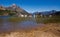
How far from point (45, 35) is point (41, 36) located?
0.12 m

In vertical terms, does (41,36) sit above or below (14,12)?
below

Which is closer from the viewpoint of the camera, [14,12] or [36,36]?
[36,36]

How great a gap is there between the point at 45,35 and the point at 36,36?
0.85 ft

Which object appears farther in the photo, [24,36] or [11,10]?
[11,10]

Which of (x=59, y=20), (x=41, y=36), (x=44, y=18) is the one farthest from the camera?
(x=44, y=18)

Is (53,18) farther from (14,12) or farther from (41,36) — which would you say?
(41,36)

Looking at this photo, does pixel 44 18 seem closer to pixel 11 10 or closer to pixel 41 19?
pixel 41 19

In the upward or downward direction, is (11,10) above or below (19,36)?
above

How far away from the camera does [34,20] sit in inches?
339

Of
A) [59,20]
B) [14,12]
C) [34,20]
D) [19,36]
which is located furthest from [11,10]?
[19,36]

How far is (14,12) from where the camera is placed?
7.51m

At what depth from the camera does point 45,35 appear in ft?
12.2

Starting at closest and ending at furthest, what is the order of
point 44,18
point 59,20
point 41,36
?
point 41,36
point 59,20
point 44,18

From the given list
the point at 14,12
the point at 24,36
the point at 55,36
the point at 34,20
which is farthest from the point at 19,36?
the point at 34,20
